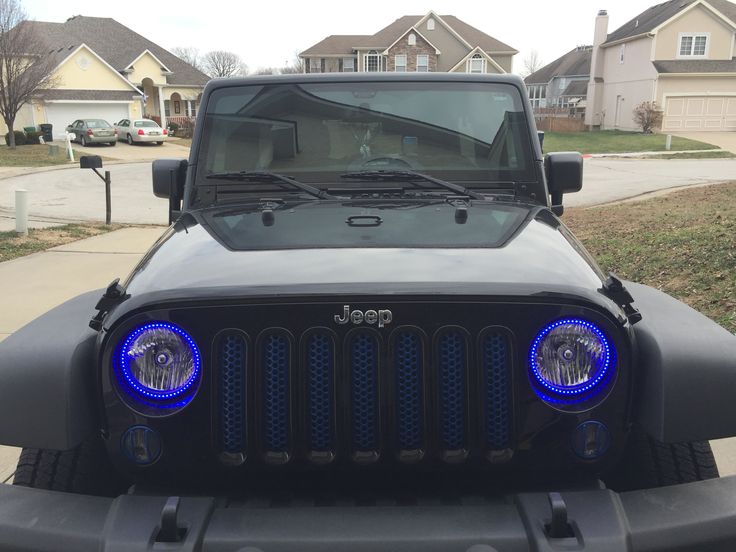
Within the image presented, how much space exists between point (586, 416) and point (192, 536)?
3.39 ft

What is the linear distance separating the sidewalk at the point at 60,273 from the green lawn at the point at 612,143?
24575 mm

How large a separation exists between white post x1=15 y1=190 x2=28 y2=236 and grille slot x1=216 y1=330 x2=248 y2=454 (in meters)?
9.91

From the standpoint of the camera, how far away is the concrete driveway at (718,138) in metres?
34.5

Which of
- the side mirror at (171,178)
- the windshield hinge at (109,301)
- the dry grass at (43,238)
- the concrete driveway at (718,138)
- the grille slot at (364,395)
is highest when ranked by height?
the side mirror at (171,178)

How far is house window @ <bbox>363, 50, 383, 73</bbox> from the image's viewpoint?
57331 millimetres

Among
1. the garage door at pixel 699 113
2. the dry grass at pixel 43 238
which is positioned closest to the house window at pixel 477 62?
the garage door at pixel 699 113

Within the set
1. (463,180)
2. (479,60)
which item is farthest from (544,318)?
(479,60)

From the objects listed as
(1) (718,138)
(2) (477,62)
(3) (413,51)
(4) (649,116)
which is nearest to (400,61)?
(3) (413,51)

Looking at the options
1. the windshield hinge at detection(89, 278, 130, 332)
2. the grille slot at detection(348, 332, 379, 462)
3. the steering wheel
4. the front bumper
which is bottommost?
the front bumper

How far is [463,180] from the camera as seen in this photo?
3258 mm

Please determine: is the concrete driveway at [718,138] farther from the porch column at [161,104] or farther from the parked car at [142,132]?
A: the porch column at [161,104]

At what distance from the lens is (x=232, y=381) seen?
194cm

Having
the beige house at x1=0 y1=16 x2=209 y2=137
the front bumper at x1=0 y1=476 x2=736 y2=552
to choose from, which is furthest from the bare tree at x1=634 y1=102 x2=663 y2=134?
the front bumper at x1=0 y1=476 x2=736 y2=552

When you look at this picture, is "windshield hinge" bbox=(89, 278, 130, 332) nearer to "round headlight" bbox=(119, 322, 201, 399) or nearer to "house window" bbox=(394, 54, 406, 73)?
"round headlight" bbox=(119, 322, 201, 399)
